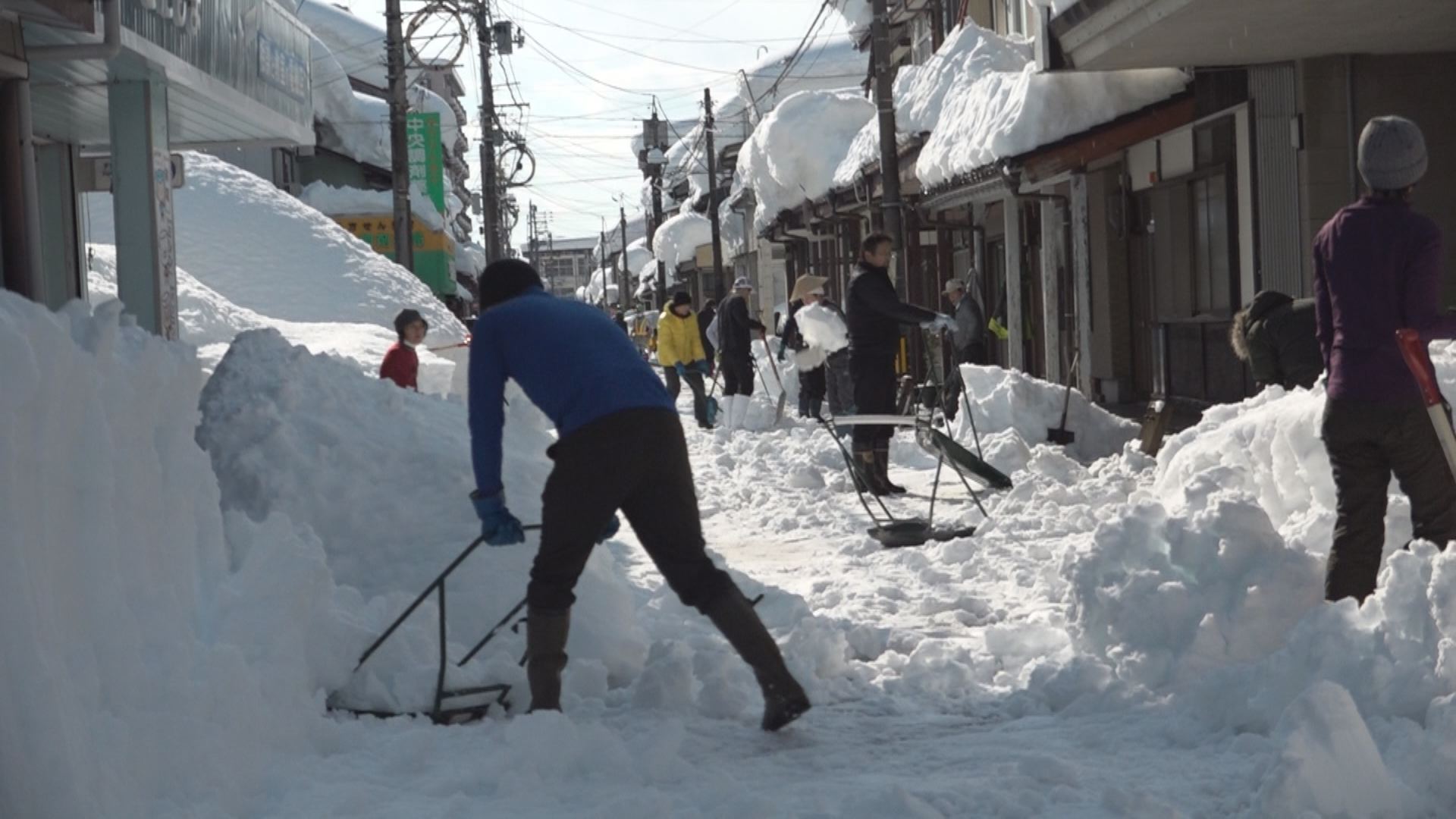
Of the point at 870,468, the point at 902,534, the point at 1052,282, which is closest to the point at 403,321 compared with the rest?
the point at 870,468

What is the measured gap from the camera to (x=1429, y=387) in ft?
15.3

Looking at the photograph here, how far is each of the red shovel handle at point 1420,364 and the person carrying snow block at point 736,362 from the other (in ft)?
46.6

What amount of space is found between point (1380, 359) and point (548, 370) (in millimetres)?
2540

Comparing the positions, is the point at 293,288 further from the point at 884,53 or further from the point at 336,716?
the point at 336,716

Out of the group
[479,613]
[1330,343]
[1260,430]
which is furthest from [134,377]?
[1260,430]

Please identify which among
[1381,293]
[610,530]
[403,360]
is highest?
[1381,293]

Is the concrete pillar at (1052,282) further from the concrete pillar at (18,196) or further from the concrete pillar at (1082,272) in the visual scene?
the concrete pillar at (18,196)

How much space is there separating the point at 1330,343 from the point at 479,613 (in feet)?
10.1

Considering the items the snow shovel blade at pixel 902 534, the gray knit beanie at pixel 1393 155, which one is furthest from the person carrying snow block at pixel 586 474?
the snow shovel blade at pixel 902 534

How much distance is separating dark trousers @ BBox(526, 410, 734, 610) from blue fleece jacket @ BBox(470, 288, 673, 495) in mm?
79

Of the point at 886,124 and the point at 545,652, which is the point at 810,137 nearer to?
the point at 886,124

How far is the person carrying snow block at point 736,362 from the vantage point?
62.2 ft

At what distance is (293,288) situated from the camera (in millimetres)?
22844

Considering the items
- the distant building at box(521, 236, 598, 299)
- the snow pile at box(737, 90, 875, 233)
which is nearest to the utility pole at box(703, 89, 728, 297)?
the snow pile at box(737, 90, 875, 233)
